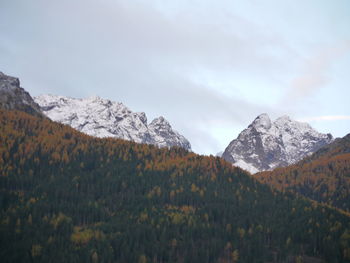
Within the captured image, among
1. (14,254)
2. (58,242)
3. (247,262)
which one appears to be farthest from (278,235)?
(14,254)

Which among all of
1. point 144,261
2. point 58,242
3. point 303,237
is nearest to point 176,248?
point 144,261

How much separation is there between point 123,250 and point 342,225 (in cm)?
10193

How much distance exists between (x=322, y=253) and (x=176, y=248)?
196 feet

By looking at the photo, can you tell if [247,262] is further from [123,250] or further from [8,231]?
[8,231]

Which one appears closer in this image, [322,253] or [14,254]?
[14,254]

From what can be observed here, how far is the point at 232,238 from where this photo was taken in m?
184

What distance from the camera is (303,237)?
186500 millimetres

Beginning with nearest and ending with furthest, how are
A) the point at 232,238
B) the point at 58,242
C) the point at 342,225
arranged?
the point at 58,242 → the point at 232,238 → the point at 342,225

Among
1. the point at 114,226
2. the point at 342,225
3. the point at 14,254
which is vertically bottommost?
the point at 14,254

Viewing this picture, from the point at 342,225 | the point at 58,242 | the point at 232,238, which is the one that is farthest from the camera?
the point at 342,225

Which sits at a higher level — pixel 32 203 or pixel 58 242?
pixel 32 203

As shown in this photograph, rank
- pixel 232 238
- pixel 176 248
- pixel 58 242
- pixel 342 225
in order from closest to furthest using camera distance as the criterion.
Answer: pixel 58 242 < pixel 176 248 < pixel 232 238 < pixel 342 225

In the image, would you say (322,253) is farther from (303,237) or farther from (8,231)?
(8,231)

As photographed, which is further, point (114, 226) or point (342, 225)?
point (342, 225)
